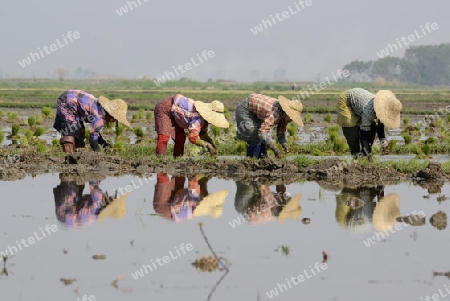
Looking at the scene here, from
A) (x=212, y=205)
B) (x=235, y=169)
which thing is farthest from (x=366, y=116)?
(x=212, y=205)

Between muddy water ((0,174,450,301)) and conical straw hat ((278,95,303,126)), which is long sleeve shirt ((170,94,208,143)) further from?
muddy water ((0,174,450,301))

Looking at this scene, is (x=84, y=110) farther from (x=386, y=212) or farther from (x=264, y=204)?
(x=386, y=212)

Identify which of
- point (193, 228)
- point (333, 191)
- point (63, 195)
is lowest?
point (333, 191)

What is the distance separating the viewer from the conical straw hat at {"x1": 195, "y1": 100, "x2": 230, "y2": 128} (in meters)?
Result: 14.5

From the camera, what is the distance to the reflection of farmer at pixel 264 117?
14.1 meters

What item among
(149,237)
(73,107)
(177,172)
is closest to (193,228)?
(149,237)

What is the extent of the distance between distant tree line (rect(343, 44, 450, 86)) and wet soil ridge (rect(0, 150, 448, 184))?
137 metres

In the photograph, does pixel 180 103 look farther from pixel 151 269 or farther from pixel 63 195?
Answer: pixel 151 269

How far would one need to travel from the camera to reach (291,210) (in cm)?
→ 1062

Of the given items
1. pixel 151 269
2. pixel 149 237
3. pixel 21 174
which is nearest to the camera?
pixel 151 269

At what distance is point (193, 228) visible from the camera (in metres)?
9.33

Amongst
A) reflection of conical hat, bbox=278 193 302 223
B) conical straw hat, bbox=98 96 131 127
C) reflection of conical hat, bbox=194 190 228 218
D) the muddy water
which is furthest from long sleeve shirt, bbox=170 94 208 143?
reflection of conical hat, bbox=278 193 302 223

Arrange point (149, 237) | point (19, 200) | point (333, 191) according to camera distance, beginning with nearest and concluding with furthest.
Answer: point (149, 237)
point (19, 200)
point (333, 191)

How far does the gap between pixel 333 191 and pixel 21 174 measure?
194 inches
